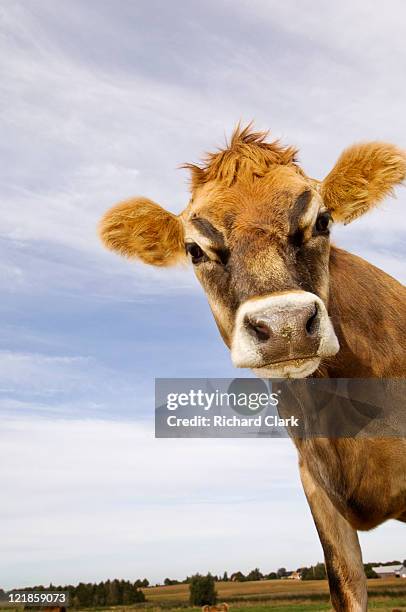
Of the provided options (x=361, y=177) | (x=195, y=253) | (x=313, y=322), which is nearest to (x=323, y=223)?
(x=361, y=177)

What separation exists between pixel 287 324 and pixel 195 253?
1632 millimetres

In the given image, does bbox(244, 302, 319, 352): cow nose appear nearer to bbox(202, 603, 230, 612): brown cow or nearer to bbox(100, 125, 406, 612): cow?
bbox(100, 125, 406, 612): cow

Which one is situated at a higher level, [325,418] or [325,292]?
[325,292]

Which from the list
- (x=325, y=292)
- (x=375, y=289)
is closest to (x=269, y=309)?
(x=325, y=292)

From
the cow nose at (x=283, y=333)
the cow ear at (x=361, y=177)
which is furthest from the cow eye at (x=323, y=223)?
the cow nose at (x=283, y=333)

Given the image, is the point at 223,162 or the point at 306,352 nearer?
the point at 306,352

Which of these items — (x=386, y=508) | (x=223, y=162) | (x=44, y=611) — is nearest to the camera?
(x=386, y=508)

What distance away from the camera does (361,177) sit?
6.21 meters

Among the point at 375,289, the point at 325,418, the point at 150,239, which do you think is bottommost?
the point at 325,418

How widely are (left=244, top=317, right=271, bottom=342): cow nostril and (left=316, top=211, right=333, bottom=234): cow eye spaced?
129 cm

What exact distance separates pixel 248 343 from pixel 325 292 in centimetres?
118

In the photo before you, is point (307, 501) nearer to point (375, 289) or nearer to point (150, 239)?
point (375, 289)

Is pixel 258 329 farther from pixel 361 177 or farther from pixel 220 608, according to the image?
pixel 220 608

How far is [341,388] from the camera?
5758mm
